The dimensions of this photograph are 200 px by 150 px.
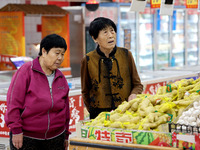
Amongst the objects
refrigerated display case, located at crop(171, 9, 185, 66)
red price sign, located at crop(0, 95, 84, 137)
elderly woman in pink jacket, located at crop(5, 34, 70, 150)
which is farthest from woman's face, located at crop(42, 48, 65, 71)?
refrigerated display case, located at crop(171, 9, 185, 66)

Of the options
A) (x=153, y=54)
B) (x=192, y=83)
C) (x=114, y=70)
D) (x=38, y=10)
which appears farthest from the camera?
(x=153, y=54)

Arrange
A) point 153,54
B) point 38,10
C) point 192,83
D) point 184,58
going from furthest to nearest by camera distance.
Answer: point 184,58 → point 153,54 → point 38,10 → point 192,83

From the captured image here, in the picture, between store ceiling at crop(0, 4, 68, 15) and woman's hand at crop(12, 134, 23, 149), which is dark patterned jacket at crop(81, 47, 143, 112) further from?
store ceiling at crop(0, 4, 68, 15)

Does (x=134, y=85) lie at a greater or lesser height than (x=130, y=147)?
greater

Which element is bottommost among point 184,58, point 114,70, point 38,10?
point 184,58

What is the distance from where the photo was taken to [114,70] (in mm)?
3783

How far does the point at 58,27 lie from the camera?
10.1 m

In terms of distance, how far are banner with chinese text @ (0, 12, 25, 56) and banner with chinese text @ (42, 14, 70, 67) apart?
43.8 inches

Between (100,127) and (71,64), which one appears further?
(71,64)

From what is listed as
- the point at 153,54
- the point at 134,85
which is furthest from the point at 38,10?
the point at 134,85

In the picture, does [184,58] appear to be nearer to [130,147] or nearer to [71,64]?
[71,64]

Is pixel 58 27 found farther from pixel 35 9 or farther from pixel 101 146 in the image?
pixel 101 146

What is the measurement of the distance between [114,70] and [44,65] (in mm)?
761

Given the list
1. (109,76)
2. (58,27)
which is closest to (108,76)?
(109,76)
